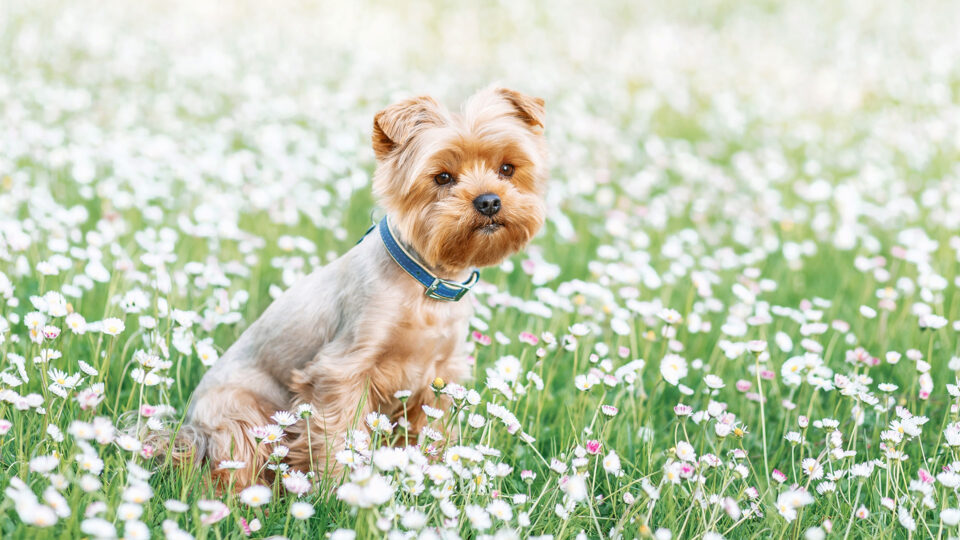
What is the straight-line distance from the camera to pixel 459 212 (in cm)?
349

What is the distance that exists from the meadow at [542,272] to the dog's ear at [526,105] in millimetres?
1047

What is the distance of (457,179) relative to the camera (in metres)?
3.68

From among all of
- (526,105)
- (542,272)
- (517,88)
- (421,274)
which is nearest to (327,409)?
(421,274)

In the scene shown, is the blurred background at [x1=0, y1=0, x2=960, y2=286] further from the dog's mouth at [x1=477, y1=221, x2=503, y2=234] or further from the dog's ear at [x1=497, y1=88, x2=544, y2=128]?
the dog's mouth at [x1=477, y1=221, x2=503, y2=234]

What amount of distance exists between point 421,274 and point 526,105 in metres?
0.92

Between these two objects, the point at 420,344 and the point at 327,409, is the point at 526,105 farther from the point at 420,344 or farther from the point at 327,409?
the point at 327,409

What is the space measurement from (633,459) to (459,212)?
4.58 feet

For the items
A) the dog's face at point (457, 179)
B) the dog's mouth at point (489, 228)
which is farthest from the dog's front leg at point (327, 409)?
the dog's mouth at point (489, 228)

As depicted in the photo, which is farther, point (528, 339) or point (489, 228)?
point (528, 339)

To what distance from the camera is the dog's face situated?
3.54 meters

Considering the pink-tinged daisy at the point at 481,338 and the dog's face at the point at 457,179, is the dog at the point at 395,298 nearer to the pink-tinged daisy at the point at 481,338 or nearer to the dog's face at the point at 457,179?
the dog's face at the point at 457,179

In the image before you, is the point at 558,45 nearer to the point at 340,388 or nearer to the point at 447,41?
the point at 447,41

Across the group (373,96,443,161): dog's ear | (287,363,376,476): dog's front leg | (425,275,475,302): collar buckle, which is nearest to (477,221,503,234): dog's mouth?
(425,275,475,302): collar buckle

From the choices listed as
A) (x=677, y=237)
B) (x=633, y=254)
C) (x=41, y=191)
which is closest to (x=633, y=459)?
(x=633, y=254)
